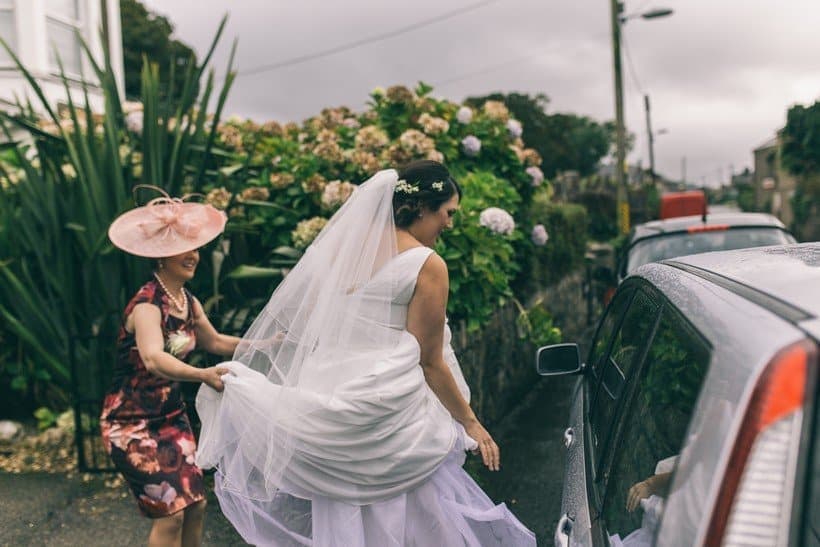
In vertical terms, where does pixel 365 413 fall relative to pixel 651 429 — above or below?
below

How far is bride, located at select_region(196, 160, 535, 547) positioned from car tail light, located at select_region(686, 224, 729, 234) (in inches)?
161

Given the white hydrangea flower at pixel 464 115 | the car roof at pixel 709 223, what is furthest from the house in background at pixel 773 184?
the white hydrangea flower at pixel 464 115

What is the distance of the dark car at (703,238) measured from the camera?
243 inches

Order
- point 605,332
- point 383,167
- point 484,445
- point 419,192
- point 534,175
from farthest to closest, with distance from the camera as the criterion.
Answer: point 534,175, point 383,167, point 605,332, point 419,192, point 484,445

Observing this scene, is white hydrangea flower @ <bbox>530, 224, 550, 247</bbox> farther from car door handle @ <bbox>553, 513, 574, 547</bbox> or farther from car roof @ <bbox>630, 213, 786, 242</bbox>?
car door handle @ <bbox>553, 513, 574, 547</bbox>

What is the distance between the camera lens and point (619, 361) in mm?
2518

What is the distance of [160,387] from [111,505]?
6.57 feet

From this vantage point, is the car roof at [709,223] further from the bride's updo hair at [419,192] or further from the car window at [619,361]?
the bride's updo hair at [419,192]

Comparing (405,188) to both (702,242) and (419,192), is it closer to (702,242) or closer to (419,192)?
(419,192)

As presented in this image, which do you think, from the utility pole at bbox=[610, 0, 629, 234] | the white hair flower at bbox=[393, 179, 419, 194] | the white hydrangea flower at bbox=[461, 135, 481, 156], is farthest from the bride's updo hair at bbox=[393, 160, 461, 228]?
the utility pole at bbox=[610, 0, 629, 234]

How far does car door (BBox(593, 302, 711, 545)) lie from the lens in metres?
1.47

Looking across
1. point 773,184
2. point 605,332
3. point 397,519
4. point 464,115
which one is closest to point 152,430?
point 397,519

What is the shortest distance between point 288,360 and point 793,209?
36996mm

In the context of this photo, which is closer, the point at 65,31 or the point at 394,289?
the point at 394,289
